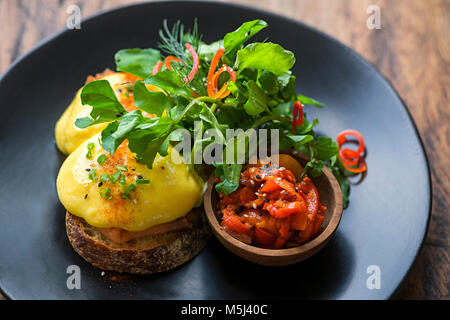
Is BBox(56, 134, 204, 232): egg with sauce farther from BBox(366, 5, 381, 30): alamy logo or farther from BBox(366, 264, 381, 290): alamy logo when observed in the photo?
BBox(366, 5, 381, 30): alamy logo

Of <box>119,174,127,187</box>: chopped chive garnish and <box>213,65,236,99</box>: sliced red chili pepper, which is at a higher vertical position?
<box>213,65,236,99</box>: sliced red chili pepper

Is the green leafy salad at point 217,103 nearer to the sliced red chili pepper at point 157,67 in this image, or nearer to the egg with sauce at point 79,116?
the sliced red chili pepper at point 157,67

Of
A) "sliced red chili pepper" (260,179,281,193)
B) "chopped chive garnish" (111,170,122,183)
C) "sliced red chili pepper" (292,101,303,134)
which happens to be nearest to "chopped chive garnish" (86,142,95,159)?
"chopped chive garnish" (111,170,122,183)

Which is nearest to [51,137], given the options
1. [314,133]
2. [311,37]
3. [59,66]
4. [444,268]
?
[59,66]

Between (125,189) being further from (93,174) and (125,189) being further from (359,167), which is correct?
(359,167)

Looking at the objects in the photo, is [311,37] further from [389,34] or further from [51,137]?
[51,137]

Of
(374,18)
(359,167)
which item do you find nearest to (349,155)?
(359,167)
